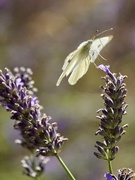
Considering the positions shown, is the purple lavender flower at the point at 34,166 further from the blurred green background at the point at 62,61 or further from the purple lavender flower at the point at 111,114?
the blurred green background at the point at 62,61

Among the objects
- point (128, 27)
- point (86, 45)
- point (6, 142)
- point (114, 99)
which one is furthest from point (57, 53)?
point (114, 99)

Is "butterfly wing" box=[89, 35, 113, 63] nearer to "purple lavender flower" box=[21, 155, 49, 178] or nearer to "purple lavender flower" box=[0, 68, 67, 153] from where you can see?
"purple lavender flower" box=[0, 68, 67, 153]

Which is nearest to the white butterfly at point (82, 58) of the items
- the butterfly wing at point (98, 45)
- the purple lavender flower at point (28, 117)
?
the butterfly wing at point (98, 45)

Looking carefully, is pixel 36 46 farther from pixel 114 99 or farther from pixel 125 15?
pixel 114 99

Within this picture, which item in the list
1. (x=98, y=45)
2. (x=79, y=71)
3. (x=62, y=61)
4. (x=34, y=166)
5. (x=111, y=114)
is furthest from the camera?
(x=62, y=61)

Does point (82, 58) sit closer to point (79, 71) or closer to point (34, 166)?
point (79, 71)

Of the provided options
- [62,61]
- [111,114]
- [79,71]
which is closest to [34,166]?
[79,71]
